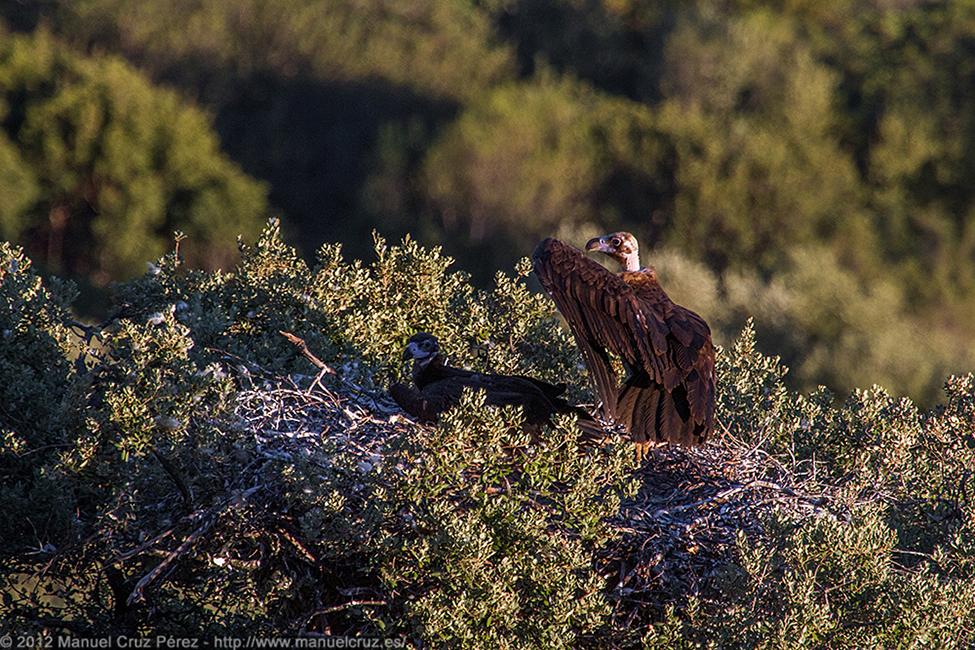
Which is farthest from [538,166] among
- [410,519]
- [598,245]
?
[410,519]

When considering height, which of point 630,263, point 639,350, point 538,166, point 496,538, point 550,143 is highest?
point 550,143

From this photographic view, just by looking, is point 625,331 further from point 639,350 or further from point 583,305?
point 583,305

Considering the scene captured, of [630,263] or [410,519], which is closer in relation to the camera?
[410,519]

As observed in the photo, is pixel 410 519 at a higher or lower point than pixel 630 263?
lower

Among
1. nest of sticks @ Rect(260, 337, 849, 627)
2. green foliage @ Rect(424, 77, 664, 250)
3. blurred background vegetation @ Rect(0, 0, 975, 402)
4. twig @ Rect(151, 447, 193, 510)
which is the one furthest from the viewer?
green foliage @ Rect(424, 77, 664, 250)

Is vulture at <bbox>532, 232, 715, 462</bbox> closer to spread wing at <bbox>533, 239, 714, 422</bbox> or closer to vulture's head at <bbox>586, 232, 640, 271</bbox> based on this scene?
spread wing at <bbox>533, 239, 714, 422</bbox>

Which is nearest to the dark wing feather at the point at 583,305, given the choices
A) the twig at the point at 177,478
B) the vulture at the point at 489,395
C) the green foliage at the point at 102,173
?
the vulture at the point at 489,395

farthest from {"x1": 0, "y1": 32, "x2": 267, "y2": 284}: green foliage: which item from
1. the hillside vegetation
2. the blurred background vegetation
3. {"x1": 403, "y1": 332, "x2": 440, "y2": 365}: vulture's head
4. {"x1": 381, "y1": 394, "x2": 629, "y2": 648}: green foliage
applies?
{"x1": 381, "y1": 394, "x2": 629, "y2": 648}: green foliage

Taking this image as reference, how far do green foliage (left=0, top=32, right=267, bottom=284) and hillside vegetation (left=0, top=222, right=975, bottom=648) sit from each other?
21775 mm

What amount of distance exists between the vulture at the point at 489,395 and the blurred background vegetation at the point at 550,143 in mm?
13878

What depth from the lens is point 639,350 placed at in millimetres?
6723

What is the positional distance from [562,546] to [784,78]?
118ft

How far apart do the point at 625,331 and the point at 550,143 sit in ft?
96.3

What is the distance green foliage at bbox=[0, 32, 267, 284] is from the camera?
28.5 meters
